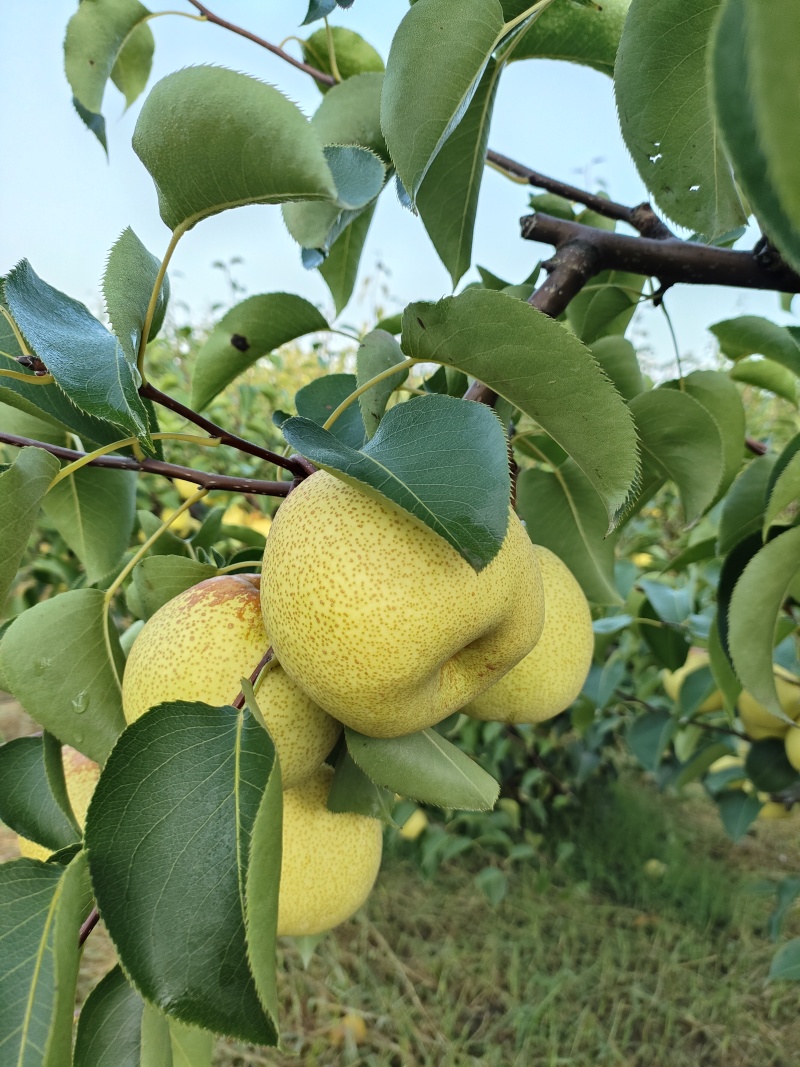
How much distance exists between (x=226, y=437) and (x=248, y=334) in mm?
266

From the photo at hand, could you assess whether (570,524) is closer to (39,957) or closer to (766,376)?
(766,376)

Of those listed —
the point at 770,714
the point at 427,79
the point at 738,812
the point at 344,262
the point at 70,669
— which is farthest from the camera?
the point at 738,812

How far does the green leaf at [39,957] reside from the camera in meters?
0.48

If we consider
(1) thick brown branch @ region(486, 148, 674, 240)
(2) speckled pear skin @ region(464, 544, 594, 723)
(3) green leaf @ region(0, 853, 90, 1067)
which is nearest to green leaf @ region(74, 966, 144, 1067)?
(3) green leaf @ region(0, 853, 90, 1067)

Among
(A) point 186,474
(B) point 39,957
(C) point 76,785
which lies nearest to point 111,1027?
(B) point 39,957

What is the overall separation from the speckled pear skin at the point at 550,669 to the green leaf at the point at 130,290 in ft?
1.47

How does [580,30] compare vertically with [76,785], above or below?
above

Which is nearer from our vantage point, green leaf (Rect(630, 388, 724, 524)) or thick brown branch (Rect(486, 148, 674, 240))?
green leaf (Rect(630, 388, 724, 524))

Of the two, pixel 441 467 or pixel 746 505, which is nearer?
pixel 441 467

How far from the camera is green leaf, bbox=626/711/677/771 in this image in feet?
5.88

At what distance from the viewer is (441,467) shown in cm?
48

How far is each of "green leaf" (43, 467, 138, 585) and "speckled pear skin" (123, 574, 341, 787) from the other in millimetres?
308

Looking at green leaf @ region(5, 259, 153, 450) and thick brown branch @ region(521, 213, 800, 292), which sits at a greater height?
green leaf @ region(5, 259, 153, 450)

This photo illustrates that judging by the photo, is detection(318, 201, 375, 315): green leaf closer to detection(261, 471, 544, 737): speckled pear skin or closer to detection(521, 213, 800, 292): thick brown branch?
detection(521, 213, 800, 292): thick brown branch
